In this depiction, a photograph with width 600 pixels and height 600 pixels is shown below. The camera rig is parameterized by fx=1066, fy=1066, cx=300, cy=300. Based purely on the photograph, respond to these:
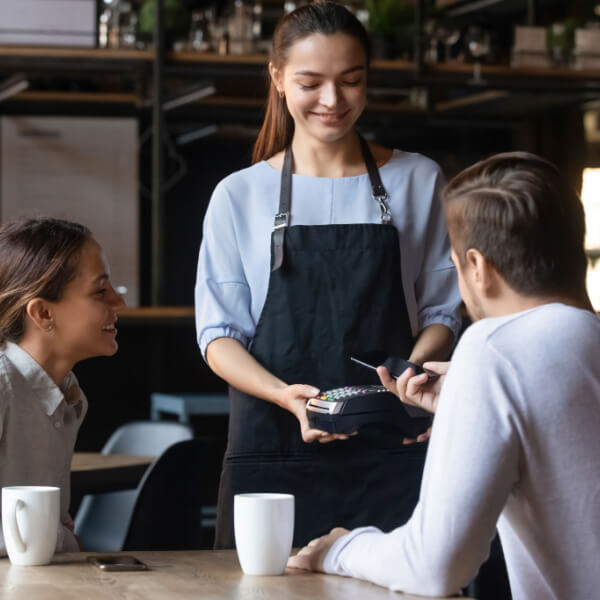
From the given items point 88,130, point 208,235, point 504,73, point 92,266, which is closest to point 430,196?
point 208,235

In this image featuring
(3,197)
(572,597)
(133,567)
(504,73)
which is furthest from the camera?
(3,197)

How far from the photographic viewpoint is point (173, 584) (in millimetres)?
1099

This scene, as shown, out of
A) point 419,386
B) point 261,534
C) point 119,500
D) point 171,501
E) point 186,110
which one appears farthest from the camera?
point 186,110

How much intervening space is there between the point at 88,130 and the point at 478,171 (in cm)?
541

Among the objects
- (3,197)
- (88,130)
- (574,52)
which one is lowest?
(3,197)

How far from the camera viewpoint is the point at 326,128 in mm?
1713

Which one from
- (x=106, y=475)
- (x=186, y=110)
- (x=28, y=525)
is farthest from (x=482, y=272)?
(x=186, y=110)

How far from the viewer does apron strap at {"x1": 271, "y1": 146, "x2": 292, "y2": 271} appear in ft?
5.63

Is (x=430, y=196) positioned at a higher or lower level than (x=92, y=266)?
higher

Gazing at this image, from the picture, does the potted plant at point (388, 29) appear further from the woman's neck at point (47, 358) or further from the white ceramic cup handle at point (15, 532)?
the white ceramic cup handle at point (15, 532)

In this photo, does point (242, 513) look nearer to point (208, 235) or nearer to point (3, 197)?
point (208, 235)

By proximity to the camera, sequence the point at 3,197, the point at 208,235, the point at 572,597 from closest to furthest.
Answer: the point at 572,597 < the point at 208,235 < the point at 3,197

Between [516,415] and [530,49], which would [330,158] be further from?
[530,49]

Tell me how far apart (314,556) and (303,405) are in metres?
0.39
